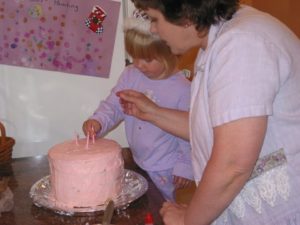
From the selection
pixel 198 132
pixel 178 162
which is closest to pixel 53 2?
pixel 178 162

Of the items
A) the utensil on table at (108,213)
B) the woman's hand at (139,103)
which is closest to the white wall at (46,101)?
the woman's hand at (139,103)

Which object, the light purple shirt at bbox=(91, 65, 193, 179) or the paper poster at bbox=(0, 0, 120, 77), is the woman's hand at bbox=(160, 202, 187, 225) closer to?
the light purple shirt at bbox=(91, 65, 193, 179)

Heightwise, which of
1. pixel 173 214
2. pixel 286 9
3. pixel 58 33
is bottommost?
pixel 173 214

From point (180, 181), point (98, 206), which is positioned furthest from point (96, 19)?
point (98, 206)

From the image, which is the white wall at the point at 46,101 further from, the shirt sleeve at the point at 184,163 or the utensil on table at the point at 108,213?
the utensil on table at the point at 108,213

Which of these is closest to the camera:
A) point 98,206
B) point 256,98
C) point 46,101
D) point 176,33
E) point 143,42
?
point 256,98

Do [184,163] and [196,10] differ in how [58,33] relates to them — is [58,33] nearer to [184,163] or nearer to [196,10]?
[184,163]

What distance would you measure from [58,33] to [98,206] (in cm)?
70

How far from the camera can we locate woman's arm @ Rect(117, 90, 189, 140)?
1.22m

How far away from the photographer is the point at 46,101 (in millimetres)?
1646

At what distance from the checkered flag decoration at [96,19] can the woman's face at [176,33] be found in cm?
68

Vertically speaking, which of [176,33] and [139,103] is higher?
[176,33]

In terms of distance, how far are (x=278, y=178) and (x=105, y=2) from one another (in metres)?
0.95

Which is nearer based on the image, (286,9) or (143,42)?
(143,42)
